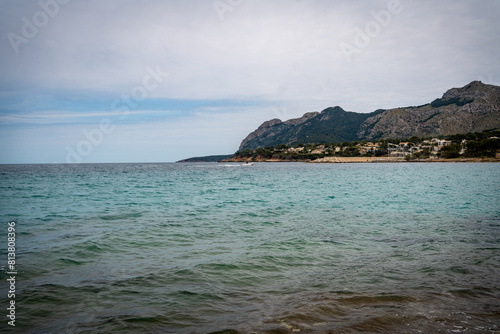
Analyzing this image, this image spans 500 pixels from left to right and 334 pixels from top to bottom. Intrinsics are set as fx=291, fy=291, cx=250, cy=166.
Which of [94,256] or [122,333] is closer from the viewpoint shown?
[122,333]

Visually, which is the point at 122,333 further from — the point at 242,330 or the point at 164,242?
the point at 164,242

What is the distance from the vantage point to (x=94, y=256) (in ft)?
35.7

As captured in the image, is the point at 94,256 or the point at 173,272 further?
the point at 94,256

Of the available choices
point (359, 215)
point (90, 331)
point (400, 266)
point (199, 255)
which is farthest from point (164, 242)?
point (359, 215)

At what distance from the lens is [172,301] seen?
702cm

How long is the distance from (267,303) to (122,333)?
10.2 feet

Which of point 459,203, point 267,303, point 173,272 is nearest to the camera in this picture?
point 267,303

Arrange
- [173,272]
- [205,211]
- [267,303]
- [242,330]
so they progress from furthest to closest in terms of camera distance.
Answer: [205,211]
[173,272]
[267,303]
[242,330]

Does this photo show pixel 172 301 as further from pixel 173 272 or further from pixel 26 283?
pixel 26 283

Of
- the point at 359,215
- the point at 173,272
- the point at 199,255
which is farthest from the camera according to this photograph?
the point at 359,215

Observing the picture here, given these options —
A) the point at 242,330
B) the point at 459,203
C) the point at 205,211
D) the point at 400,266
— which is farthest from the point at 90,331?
the point at 459,203

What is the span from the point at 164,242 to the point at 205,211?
31.1ft

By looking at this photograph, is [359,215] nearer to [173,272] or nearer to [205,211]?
[205,211]

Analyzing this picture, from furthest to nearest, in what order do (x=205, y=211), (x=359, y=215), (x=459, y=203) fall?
(x=459, y=203) < (x=205, y=211) < (x=359, y=215)
